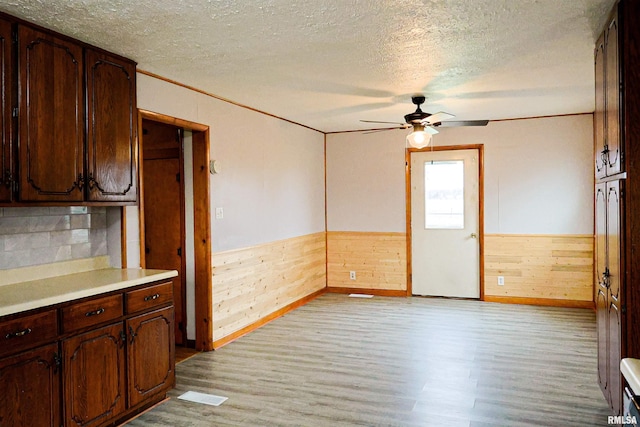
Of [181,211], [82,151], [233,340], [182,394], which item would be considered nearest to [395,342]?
[233,340]

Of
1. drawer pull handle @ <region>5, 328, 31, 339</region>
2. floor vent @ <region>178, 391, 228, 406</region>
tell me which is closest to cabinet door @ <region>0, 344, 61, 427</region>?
drawer pull handle @ <region>5, 328, 31, 339</region>

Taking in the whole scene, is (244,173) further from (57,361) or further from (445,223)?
(445,223)

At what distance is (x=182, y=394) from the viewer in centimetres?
353

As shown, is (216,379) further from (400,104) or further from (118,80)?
(400,104)

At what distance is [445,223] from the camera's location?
6750 mm

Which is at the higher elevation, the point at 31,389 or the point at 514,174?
the point at 514,174

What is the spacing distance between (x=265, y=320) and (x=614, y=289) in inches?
146

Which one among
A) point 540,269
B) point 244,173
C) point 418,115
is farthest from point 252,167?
point 540,269

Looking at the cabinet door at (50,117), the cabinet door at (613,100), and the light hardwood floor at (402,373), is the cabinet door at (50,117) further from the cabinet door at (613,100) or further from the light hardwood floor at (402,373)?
the cabinet door at (613,100)

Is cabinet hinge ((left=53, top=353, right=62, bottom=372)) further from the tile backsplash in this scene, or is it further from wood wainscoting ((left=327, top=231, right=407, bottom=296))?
wood wainscoting ((left=327, top=231, right=407, bottom=296))

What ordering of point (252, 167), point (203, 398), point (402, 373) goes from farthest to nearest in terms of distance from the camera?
point (252, 167) < point (402, 373) < point (203, 398)

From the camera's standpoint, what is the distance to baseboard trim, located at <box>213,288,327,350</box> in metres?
4.74

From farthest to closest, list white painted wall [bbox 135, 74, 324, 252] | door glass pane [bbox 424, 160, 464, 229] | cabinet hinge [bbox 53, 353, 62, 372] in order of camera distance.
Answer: door glass pane [bbox 424, 160, 464, 229] → white painted wall [bbox 135, 74, 324, 252] → cabinet hinge [bbox 53, 353, 62, 372]

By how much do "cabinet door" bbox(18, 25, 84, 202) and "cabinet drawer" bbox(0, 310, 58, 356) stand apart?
0.73 m
